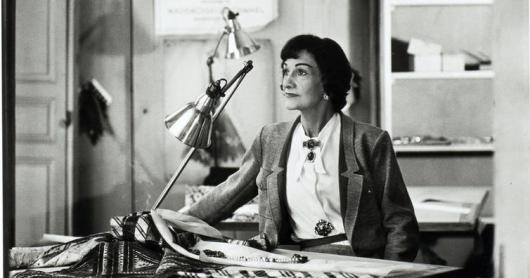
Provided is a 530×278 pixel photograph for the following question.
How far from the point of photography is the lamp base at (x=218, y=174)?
3.23 metres

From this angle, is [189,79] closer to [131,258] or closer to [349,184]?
[349,184]

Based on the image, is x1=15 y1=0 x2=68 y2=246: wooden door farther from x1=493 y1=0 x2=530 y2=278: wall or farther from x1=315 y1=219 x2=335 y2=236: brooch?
x1=493 y1=0 x2=530 y2=278: wall

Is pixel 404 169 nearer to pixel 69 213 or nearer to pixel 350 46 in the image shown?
pixel 350 46

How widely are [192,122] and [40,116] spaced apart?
1.56 meters

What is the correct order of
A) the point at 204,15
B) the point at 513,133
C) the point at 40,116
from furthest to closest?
1. the point at 204,15
2. the point at 40,116
3. the point at 513,133

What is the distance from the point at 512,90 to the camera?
1.39 m

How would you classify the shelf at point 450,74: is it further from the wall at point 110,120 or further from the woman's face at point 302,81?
the woman's face at point 302,81

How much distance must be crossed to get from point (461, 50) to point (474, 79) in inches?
10.3

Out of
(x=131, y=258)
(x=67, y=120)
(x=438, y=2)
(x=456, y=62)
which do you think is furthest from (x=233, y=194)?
(x=438, y=2)

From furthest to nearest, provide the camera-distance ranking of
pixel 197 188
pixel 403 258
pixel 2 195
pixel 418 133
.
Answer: pixel 418 133
pixel 197 188
pixel 403 258
pixel 2 195

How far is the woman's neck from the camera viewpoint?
2115mm

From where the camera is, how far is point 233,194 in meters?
2.19

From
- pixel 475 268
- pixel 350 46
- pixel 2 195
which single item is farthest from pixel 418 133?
pixel 2 195

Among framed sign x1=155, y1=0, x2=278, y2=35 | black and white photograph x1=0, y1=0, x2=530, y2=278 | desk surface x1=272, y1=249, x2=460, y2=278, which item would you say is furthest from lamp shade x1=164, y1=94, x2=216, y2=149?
framed sign x1=155, y1=0, x2=278, y2=35
